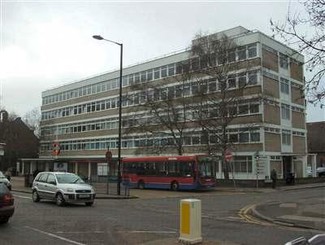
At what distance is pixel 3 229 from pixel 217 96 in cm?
3828

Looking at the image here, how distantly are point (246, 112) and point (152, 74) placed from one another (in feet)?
70.0

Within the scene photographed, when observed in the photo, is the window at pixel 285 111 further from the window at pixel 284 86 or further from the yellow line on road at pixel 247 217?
the yellow line on road at pixel 247 217

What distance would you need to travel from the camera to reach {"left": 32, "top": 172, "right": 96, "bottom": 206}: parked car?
903 inches

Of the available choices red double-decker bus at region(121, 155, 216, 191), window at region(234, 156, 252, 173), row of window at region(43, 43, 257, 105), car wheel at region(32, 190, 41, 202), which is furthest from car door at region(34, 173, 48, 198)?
window at region(234, 156, 252, 173)

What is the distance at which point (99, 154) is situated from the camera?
83375 mm

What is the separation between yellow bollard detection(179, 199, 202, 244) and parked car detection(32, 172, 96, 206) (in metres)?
12.1

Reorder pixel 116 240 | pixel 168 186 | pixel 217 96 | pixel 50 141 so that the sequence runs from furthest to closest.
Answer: pixel 50 141, pixel 217 96, pixel 168 186, pixel 116 240

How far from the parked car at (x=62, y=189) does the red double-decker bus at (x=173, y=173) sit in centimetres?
1647

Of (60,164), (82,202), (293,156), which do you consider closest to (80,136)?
(60,164)

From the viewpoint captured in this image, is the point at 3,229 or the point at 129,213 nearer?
the point at 3,229

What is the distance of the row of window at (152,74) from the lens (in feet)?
167

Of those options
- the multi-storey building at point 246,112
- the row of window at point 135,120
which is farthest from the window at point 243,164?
the row of window at point 135,120

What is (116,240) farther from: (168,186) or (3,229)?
(168,186)

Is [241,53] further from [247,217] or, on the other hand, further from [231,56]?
[247,217]
